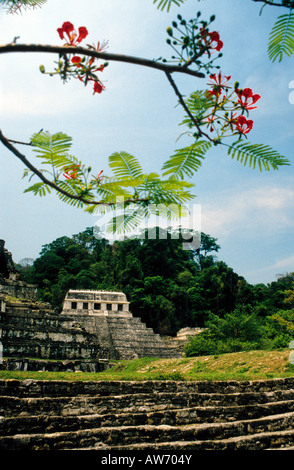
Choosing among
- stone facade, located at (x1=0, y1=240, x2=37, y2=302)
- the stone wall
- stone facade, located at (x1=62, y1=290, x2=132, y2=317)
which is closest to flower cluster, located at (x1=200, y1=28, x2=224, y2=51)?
the stone wall

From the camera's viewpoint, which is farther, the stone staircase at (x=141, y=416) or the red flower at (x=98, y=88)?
the stone staircase at (x=141, y=416)

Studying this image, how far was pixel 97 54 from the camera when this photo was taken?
148 centimetres

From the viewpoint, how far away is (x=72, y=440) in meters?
4.53

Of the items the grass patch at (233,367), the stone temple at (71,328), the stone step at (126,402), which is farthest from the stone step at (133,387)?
the stone temple at (71,328)

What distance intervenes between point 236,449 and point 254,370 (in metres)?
5.99

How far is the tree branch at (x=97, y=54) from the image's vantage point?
4.65 ft

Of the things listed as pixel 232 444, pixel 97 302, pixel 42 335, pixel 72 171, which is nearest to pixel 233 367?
pixel 42 335

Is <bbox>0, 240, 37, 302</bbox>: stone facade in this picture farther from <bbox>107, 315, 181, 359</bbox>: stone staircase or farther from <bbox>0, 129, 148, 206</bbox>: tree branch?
<bbox>0, 129, 148, 206</bbox>: tree branch

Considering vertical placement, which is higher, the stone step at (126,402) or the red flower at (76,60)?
the red flower at (76,60)

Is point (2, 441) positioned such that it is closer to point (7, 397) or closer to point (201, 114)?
point (7, 397)

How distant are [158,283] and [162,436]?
37041 mm

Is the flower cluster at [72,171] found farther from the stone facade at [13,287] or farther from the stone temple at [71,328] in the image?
the stone facade at [13,287]

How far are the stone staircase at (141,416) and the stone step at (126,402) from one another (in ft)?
0.04

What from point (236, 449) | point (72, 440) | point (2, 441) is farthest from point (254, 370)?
point (2, 441)
